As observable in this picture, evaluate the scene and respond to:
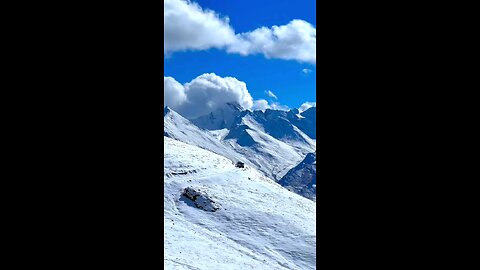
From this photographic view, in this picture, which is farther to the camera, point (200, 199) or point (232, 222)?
point (200, 199)

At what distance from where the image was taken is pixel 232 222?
69.2ft

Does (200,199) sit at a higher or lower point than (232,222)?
higher

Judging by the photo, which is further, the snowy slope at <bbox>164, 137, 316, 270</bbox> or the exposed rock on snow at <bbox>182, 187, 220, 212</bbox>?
the exposed rock on snow at <bbox>182, 187, 220, 212</bbox>

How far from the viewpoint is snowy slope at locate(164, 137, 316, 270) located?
52.3 ft

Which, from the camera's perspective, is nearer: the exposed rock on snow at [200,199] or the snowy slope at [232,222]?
the snowy slope at [232,222]

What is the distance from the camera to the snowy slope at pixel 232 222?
1593 cm
